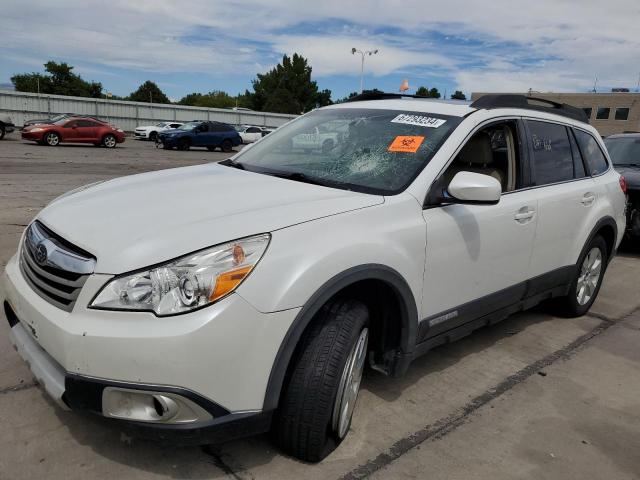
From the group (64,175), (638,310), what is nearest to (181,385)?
(638,310)

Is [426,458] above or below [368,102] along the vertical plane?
below

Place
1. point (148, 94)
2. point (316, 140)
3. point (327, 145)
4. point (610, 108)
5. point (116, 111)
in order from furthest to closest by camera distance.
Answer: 1. point (148, 94)
2. point (610, 108)
3. point (116, 111)
4. point (316, 140)
5. point (327, 145)

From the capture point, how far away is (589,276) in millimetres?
4820

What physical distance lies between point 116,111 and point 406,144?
43143 millimetres

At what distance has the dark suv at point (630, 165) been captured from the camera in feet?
23.7

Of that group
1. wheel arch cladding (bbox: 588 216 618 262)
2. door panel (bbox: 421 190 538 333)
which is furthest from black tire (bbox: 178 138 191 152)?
door panel (bbox: 421 190 538 333)

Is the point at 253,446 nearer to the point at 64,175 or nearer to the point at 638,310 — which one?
the point at 638,310

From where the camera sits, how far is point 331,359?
2385 millimetres

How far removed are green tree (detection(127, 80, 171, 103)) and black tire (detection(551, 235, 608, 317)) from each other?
9883 centimetres

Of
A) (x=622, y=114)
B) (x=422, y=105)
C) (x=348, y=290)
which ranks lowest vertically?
(x=348, y=290)

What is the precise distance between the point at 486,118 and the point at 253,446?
7.72 ft

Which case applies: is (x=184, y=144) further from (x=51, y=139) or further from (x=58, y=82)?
(x=58, y=82)

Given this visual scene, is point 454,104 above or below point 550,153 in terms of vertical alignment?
above

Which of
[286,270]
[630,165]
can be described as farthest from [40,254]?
[630,165]
